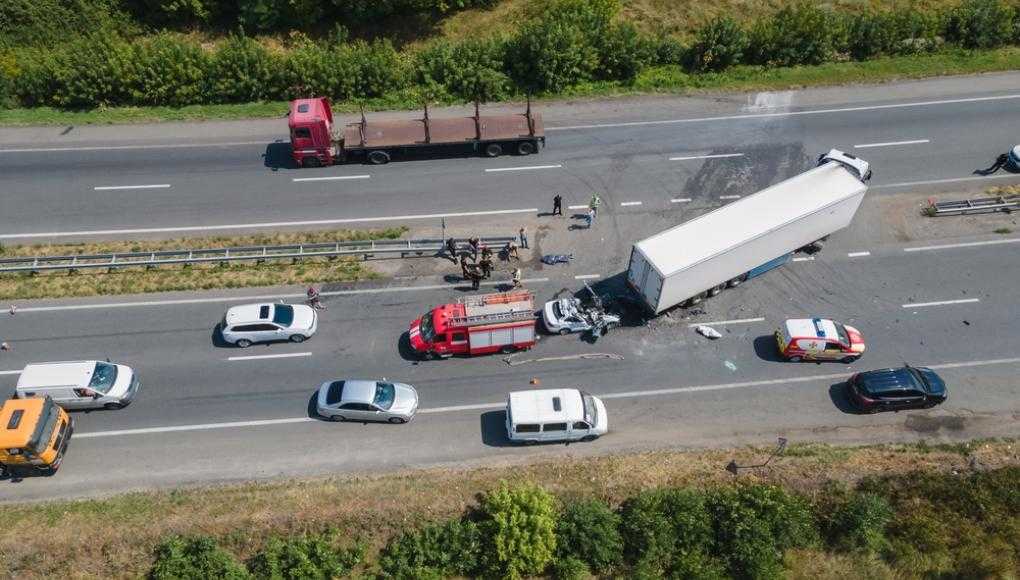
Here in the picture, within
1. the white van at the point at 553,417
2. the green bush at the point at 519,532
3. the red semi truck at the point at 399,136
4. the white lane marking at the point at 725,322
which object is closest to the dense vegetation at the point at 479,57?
the red semi truck at the point at 399,136

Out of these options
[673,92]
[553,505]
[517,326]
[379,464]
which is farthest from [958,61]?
[379,464]

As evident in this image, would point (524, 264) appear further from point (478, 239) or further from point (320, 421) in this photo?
point (320, 421)

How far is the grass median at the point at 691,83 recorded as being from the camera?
4200 cm

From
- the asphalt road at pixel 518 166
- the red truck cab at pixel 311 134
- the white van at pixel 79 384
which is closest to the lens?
the white van at pixel 79 384

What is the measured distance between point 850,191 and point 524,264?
15.4m

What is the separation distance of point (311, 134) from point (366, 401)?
687 inches

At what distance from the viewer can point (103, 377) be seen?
1085 inches

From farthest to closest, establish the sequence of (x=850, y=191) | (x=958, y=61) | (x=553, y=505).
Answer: (x=958, y=61), (x=850, y=191), (x=553, y=505)

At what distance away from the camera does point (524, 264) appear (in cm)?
3347

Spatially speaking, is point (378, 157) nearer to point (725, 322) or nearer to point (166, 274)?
point (166, 274)

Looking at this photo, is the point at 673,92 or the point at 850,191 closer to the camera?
the point at 850,191

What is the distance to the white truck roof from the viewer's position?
28.9 metres

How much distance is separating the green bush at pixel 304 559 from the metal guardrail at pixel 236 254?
1382cm

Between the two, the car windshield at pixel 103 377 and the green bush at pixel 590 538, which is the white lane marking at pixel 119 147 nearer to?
the car windshield at pixel 103 377
